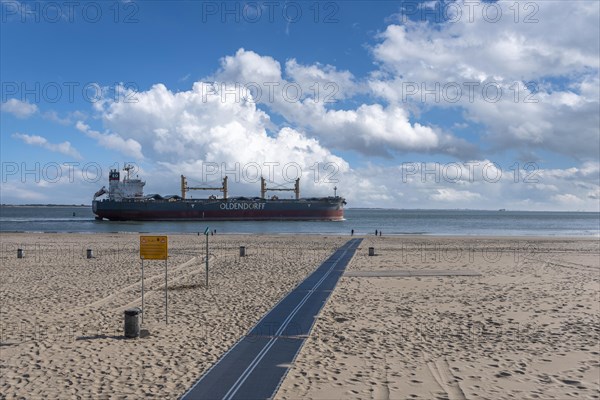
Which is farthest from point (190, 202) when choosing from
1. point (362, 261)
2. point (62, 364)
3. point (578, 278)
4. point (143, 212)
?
point (62, 364)

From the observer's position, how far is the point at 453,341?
9.23 metres

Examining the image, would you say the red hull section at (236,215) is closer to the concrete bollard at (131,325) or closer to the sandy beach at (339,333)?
the sandy beach at (339,333)

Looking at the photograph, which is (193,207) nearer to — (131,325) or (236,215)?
(236,215)

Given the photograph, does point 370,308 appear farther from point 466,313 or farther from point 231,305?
point 231,305

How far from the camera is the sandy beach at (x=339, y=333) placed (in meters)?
6.94

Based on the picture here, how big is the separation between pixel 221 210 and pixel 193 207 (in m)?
4.57

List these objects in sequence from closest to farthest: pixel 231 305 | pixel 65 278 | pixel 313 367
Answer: pixel 313 367
pixel 231 305
pixel 65 278

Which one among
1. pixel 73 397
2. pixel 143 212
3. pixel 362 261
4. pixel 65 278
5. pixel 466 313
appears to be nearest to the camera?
pixel 73 397

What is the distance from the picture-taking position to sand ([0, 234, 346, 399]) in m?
7.03

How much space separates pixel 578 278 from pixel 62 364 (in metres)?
16.3

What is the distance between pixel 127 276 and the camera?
701 inches

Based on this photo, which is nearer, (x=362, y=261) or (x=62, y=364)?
(x=62, y=364)

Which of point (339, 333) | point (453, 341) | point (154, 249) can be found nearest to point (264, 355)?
point (339, 333)

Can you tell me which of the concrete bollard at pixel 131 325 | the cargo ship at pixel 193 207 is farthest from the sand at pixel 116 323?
the cargo ship at pixel 193 207
